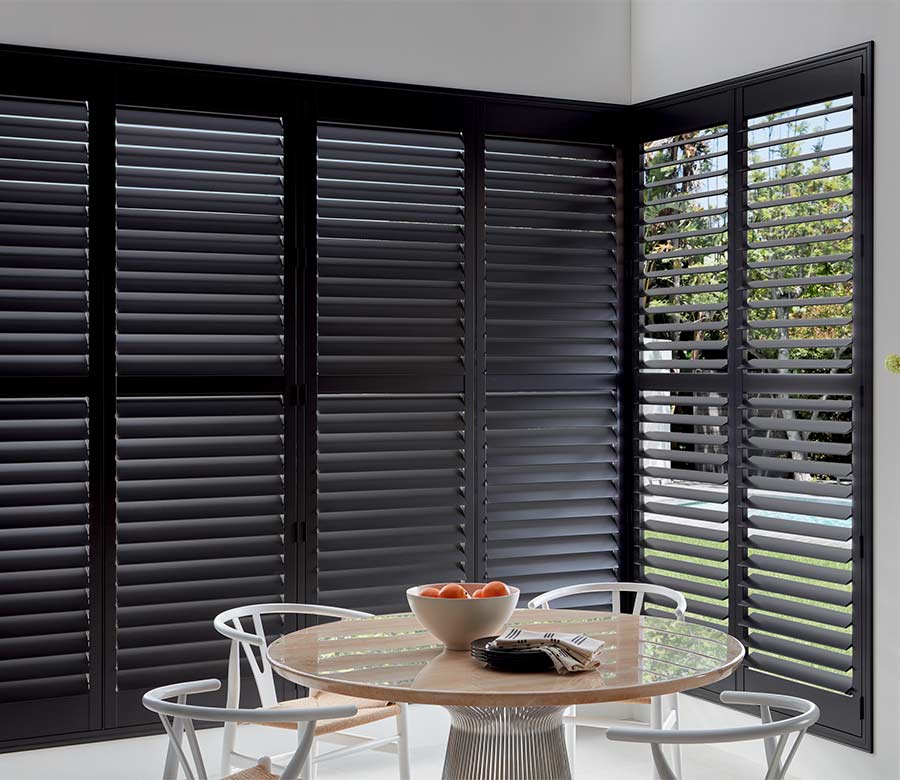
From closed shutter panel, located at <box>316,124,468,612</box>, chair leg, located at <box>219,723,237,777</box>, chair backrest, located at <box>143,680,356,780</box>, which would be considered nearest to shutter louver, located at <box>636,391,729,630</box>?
closed shutter panel, located at <box>316,124,468,612</box>

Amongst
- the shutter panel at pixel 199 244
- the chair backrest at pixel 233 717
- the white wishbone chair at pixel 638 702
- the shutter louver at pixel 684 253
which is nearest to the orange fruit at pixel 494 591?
the chair backrest at pixel 233 717

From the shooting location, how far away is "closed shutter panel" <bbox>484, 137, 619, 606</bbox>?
14.1 ft

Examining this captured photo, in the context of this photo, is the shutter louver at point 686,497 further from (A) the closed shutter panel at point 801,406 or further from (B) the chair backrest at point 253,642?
(B) the chair backrest at point 253,642

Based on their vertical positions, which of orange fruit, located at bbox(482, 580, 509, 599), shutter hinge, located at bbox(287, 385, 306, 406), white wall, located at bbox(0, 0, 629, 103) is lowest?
orange fruit, located at bbox(482, 580, 509, 599)

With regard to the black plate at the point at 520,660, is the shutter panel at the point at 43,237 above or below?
above

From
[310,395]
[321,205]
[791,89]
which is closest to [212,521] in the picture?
[310,395]

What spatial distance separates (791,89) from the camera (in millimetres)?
3795

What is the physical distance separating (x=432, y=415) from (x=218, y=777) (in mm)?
1511

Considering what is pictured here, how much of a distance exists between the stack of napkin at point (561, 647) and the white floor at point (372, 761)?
154 cm

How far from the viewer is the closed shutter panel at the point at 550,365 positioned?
4289 millimetres

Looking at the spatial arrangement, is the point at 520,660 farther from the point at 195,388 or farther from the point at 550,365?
the point at 550,365

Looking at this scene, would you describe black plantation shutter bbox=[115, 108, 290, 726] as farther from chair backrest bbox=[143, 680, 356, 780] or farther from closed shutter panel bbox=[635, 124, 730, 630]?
closed shutter panel bbox=[635, 124, 730, 630]

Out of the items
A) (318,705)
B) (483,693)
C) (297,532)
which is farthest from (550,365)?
(483,693)

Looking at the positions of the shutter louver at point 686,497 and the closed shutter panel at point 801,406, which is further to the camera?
the shutter louver at point 686,497
